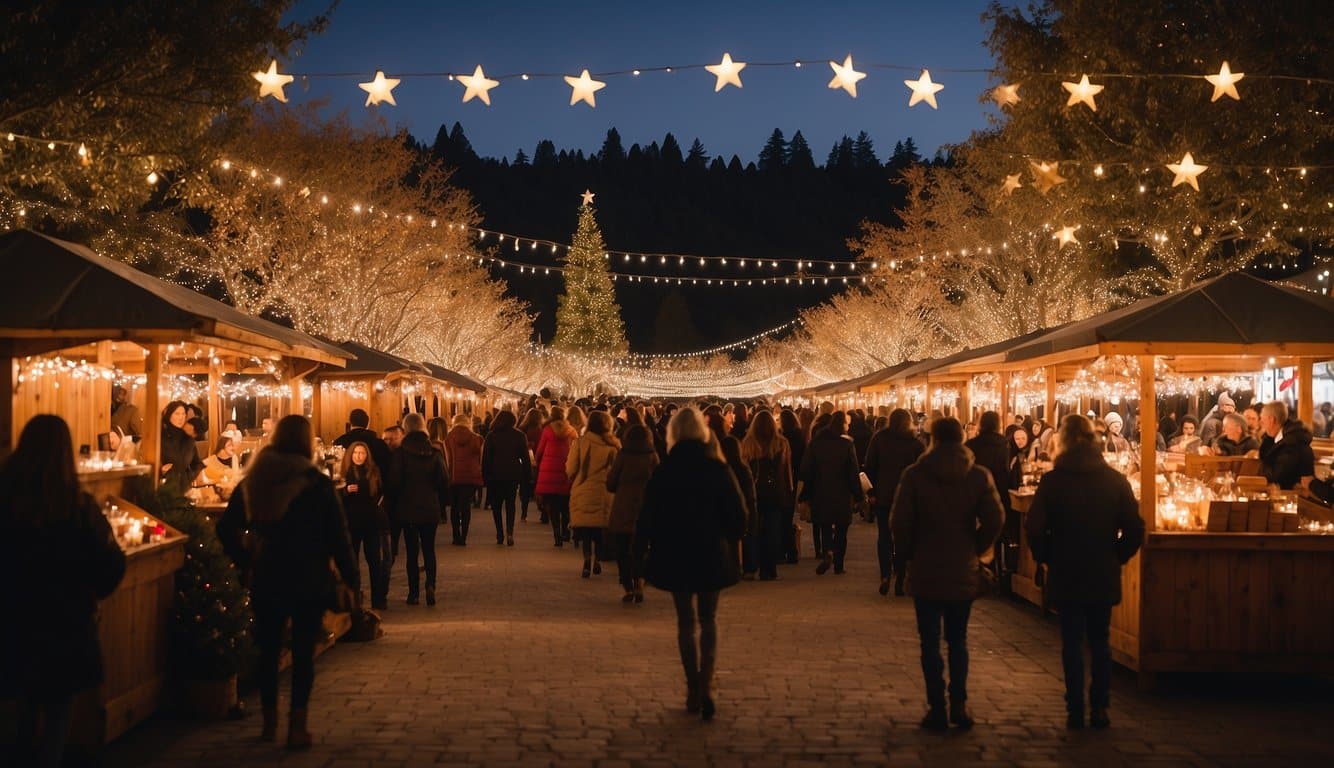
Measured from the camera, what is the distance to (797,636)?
9539 millimetres

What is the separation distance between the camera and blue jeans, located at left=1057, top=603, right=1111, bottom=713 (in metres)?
6.71

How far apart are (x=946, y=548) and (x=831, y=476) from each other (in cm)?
660

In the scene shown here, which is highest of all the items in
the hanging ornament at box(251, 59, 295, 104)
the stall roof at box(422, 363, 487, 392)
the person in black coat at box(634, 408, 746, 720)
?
the hanging ornament at box(251, 59, 295, 104)

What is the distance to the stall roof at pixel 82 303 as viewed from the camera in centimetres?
822

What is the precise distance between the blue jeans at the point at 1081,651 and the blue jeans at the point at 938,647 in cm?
53

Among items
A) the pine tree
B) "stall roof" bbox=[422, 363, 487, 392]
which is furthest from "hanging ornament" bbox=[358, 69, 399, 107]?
the pine tree

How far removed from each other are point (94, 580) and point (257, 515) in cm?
131

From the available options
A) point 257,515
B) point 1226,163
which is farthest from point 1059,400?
point 257,515

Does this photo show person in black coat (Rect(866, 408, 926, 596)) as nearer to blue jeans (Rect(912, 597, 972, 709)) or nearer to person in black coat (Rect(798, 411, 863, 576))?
person in black coat (Rect(798, 411, 863, 576))

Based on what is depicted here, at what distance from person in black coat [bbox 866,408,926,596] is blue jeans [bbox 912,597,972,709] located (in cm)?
545

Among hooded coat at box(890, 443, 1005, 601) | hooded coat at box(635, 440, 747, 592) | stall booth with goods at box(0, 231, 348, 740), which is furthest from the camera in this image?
hooded coat at box(635, 440, 747, 592)

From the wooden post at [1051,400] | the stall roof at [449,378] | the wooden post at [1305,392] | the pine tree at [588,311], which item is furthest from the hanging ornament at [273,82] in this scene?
the pine tree at [588,311]

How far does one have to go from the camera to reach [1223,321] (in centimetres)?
866

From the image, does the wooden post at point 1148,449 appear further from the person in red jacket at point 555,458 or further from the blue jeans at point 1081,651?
the person in red jacket at point 555,458
